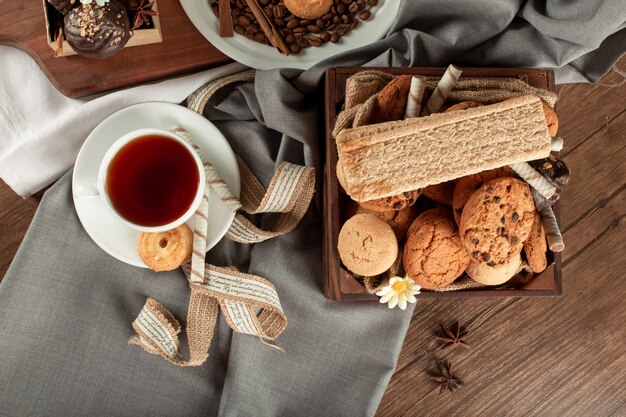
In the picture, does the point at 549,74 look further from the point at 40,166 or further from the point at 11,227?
the point at 11,227

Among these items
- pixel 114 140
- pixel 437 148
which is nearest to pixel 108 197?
pixel 114 140

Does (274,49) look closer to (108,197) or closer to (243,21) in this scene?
(243,21)

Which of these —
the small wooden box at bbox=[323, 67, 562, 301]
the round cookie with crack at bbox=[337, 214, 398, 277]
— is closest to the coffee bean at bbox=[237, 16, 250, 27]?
the small wooden box at bbox=[323, 67, 562, 301]

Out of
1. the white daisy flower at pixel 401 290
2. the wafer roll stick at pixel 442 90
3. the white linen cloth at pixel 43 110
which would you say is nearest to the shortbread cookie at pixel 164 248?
the white linen cloth at pixel 43 110

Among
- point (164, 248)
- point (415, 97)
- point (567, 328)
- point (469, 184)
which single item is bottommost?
point (567, 328)

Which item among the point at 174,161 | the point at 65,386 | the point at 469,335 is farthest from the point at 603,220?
the point at 65,386

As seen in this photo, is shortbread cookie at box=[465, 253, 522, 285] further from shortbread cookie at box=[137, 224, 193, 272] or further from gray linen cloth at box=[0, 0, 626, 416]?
shortbread cookie at box=[137, 224, 193, 272]
